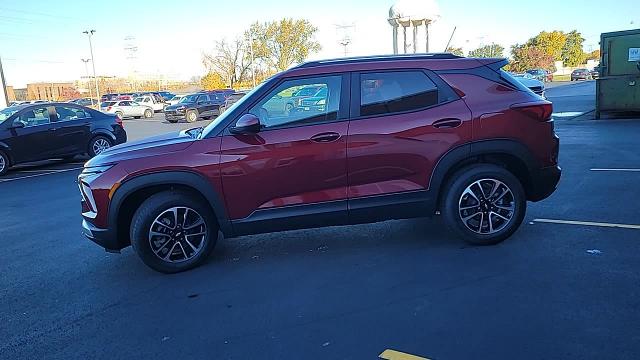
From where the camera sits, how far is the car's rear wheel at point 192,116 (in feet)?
90.7

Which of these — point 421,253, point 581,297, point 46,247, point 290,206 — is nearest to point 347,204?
point 290,206

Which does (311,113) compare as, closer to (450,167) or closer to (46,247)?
(450,167)

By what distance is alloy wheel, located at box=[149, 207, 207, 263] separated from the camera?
4.58m

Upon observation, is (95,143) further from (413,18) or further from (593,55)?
(593,55)

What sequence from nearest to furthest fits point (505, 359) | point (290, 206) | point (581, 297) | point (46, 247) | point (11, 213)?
point (505, 359), point (581, 297), point (290, 206), point (46, 247), point (11, 213)

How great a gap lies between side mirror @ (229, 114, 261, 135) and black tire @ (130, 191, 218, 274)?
80 cm

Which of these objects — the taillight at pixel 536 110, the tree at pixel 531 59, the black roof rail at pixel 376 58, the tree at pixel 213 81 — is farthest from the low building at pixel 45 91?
the taillight at pixel 536 110

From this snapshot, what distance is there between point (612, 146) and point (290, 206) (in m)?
8.47

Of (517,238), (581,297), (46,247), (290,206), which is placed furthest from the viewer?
(46,247)

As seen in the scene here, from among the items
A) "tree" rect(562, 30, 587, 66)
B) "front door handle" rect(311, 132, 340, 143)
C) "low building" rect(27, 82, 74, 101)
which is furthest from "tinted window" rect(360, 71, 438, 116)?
"tree" rect(562, 30, 587, 66)

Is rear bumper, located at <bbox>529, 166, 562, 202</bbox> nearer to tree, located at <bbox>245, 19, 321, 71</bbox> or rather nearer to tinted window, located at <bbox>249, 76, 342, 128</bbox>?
tinted window, located at <bbox>249, 76, 342, 128</bbox>

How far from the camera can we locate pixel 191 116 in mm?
27969

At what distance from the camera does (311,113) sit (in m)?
4.63

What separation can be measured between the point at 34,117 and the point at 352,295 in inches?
443
